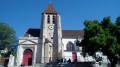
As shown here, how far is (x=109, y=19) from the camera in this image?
99.8 feet

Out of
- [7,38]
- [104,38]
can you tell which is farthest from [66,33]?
[104,38]

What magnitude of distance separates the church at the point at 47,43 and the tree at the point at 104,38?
12.8 meters

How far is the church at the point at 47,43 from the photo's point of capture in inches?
1655

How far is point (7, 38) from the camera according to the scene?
152ft

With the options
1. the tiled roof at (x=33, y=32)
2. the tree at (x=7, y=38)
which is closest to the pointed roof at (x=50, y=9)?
the tiled roof at (x=33, y=32)

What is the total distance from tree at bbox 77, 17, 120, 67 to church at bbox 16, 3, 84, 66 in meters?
12.8

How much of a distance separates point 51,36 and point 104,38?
19.7 metres

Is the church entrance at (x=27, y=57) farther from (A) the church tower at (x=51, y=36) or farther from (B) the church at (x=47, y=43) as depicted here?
(A) the church tower at (x=51, y=36)

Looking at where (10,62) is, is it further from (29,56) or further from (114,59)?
(114,59)

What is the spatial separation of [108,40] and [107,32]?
1.75 m

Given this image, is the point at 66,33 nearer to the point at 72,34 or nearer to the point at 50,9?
the point at 72,34

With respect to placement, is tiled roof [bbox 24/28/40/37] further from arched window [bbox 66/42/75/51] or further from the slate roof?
arched window [bbox 66/42/75/51]

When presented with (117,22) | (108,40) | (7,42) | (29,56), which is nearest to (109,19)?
(117,22)

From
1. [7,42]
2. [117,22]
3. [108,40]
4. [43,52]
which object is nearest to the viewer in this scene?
[108,40]
